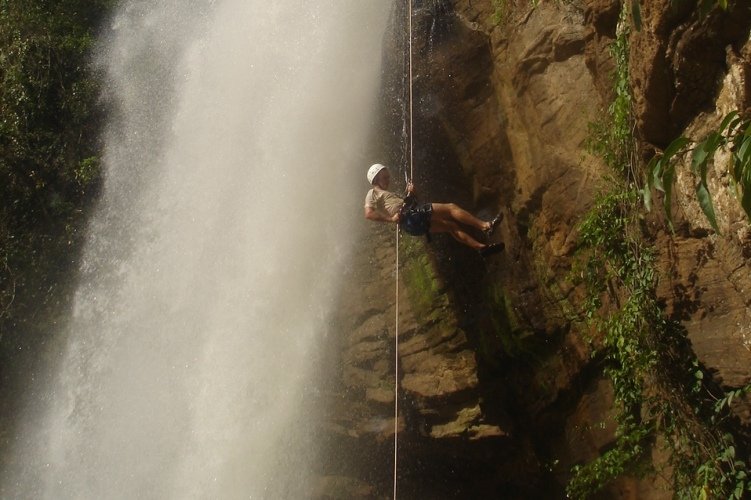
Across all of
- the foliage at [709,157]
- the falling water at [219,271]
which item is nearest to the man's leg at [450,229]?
the falling water at [219,271]

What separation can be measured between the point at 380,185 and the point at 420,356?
1.90 meters

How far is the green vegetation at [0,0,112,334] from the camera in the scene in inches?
455

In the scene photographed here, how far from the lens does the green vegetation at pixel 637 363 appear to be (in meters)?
4.84

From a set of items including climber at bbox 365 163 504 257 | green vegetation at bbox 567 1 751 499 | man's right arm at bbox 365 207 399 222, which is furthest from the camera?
man's right arm at bbox 365 207 399 222

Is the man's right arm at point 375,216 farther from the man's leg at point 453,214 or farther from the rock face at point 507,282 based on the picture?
the rock face at point 507,282

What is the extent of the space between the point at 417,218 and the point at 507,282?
1.19 m

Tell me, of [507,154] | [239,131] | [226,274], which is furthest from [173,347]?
[507,154]

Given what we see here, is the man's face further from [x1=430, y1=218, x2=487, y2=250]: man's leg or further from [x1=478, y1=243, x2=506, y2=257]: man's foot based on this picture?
[x1=478, y1=243, x2=506, y2=257]: man's foot

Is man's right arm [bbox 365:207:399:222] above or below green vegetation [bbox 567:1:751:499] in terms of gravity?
above

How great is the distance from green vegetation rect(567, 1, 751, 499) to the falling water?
133 inches

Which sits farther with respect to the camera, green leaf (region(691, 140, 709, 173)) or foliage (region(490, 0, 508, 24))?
foliage (region(490, 0, 508, 24))

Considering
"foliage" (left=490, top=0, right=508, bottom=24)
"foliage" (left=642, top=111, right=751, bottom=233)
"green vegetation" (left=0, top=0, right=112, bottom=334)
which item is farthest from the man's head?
"green vegetation" (left=0, top=0, right=112, bottom=334)

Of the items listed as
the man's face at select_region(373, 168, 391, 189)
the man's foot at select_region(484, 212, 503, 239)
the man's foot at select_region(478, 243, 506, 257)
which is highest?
the man's face at select_region(373, 168, 391, 189)

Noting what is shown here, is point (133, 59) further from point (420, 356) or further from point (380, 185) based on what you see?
point (420, 356)
